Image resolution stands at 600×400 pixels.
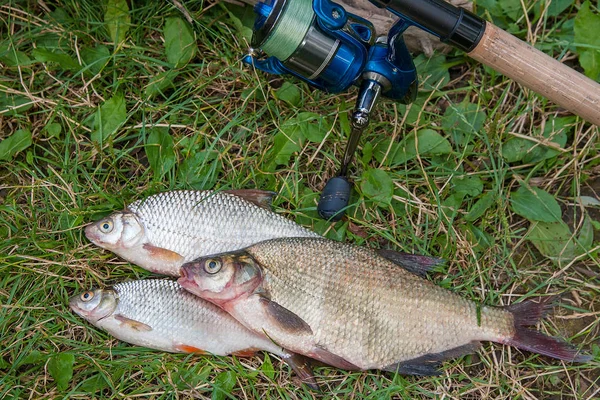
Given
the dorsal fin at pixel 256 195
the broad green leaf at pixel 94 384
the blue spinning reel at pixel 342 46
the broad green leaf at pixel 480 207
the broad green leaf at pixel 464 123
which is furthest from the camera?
the broad green leaf at pixel 464 123

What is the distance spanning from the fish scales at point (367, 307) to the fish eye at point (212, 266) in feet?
0.65

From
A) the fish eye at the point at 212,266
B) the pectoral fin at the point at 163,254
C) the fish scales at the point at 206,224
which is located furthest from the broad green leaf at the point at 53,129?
the fish eye at the point at 212,266

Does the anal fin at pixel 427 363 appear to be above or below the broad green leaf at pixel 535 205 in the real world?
below

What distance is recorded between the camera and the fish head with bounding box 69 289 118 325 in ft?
10.6

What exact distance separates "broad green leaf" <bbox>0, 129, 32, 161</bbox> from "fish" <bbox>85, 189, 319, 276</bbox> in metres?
0.72

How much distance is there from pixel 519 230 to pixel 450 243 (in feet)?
1.41

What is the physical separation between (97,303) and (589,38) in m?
3.14

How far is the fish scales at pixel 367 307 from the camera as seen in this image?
3066 millimetres

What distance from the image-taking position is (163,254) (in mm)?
3236

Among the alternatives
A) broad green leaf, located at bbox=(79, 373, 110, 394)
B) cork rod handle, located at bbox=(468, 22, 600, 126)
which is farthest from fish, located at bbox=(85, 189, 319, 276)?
cork rod handle, located at bbox=(468, 22, 600, 126)

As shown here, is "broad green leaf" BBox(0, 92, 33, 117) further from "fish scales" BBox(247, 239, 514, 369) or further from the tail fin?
the tail fin

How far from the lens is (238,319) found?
10.2ft

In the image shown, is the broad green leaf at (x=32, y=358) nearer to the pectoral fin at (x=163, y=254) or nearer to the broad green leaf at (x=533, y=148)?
the pectoral fin at (x=163, y=254)

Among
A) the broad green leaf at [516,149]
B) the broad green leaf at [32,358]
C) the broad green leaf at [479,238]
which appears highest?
the broad green leaf at [516,149]
